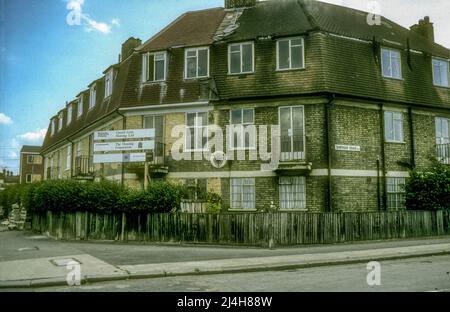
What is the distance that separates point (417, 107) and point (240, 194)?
408 inches

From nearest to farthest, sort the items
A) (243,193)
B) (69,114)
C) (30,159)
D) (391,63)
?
(243,193), (391,63), (69,114), (30,159)

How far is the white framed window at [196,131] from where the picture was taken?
70.5 ft

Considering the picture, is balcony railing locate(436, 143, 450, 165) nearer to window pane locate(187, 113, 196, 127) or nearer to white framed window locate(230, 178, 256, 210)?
white framed window locate(230, 178, 256, 210)

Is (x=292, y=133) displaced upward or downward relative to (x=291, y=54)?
downward

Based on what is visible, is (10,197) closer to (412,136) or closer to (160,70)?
(160,70)

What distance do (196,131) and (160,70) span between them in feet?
13.4

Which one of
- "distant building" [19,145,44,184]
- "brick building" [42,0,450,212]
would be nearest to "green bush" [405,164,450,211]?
"brick building" [42,0,450,212]

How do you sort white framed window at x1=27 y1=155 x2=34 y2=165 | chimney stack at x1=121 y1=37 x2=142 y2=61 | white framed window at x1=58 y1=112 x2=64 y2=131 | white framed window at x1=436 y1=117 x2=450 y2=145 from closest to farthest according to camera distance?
white framed window at x1=436 y1=117 x2=450 y2=145
chimney stack at x1=121 y1=37 x2=142 y2=61
white framed window at x1=58 y1=112 x2=64 y2=131
white framed window at x1=27 y1=155 x2=34 y2=165

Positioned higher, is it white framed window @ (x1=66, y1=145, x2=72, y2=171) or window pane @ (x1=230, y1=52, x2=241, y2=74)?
window pane @ (x1=230, y1=52, x2=241, y2=74)

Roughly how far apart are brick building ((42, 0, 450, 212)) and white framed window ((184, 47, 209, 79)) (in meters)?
0.05

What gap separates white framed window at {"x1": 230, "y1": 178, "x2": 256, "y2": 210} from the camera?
2052 centimetres

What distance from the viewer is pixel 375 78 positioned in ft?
70.6

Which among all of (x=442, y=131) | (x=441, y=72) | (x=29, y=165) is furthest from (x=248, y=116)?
(x=29, y=165)

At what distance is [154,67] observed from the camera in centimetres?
2300
